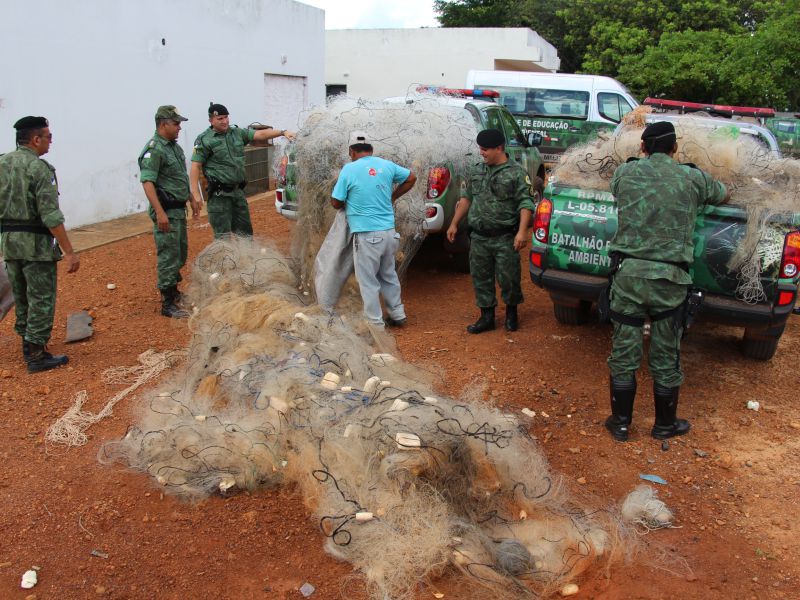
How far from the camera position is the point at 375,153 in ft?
21.2

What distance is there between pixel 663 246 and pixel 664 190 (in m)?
0.32

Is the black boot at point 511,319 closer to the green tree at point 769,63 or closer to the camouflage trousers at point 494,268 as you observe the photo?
the camouflage trousers at point 494,268

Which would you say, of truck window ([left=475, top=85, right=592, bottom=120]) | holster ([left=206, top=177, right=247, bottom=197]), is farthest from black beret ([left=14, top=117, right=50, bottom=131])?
truck window ([left=475, top=85, right=592, bottom=120])

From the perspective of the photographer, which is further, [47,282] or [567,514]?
[47,282]

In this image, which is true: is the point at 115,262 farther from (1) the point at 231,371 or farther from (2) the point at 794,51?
(2) the point at 794,51

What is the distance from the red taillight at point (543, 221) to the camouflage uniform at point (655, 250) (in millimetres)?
883

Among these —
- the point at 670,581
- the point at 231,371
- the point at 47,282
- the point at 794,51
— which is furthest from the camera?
the point at 794,51

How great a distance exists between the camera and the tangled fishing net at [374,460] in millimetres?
3053

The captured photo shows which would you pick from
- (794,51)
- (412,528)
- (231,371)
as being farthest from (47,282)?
(794,51)

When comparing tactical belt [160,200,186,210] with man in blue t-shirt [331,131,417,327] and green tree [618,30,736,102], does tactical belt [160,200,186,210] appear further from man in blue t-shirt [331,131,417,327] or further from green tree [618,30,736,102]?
green tree [618,30,736,102]

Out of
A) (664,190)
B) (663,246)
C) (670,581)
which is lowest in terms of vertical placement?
(670,581)

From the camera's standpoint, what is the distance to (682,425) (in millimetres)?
4398

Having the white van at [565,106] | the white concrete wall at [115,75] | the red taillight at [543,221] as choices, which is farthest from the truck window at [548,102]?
the red taillight at [543,221]

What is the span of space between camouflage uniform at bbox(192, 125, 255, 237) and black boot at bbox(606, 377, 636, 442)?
4237 mm
